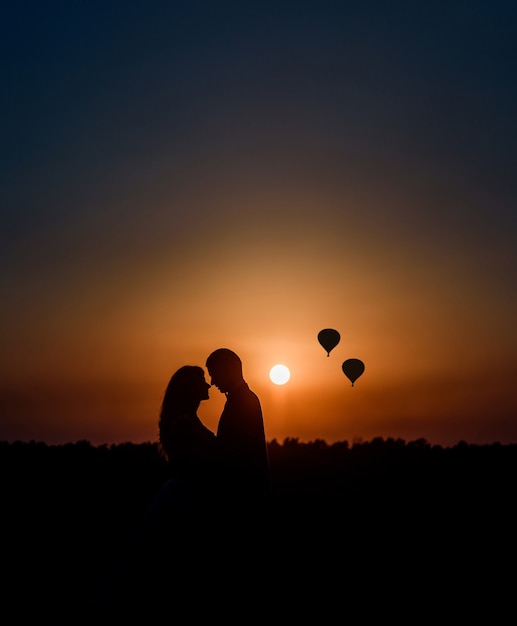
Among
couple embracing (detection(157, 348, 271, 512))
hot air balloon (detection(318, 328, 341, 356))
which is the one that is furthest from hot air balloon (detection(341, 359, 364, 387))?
couple embracing (detection(157, 348, 271, 512))

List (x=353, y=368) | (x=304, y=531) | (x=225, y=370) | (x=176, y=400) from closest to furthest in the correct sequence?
(x=225, y=370), (x=176, y=400), (x=304, y=531), (x=353, y=368)

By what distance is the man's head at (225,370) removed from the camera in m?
7.17

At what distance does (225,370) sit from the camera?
720 centimetres

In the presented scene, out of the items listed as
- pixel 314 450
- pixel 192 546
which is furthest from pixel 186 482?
pixel 314 450

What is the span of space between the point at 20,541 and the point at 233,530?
31.0 ft

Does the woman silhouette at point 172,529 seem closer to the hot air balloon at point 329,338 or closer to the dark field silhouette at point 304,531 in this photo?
the dark field silhouette at point 304,531

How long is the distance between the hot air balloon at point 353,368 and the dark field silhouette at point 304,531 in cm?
542

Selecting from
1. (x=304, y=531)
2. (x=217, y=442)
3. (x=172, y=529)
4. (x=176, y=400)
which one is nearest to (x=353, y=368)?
(x=304, y=531)

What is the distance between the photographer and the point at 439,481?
20016 mm

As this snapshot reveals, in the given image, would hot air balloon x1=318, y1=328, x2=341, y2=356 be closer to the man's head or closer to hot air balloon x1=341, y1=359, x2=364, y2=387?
hot air balloon x1=341, y1=359, x2=364, y2=387

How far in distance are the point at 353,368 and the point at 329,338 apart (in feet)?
8.78

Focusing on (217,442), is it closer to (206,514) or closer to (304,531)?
(206,514)

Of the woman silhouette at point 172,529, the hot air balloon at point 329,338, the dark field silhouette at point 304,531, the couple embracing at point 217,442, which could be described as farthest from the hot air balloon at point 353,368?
the woman silhouette at point 172,529

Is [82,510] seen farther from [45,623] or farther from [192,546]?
[192,546]
